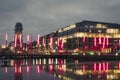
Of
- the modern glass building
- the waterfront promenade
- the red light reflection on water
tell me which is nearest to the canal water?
the red light reflection on water

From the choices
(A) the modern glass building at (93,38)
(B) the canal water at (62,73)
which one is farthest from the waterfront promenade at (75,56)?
(B) the canal water at (62,73)

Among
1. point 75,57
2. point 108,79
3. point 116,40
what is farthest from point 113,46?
point 108,79

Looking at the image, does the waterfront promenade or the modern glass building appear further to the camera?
the modern glass building

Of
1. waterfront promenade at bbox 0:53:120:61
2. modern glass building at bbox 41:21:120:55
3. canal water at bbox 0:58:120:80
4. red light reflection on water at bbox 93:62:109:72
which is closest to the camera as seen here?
canal water at bbox 0:58:120:80

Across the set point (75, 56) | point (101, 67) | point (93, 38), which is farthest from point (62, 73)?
point (93, 38)

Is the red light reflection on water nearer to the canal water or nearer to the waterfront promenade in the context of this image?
the canal water

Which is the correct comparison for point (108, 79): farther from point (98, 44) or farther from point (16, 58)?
point (98, 44)

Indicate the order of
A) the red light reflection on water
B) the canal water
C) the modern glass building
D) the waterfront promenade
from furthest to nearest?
the modern glass building
the waterfront promenade
the red light reflection on water
the canal water

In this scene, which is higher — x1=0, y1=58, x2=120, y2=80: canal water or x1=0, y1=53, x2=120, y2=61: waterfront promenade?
x1=0, y1=58, x2=120, y2=80: canal water

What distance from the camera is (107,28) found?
19700 centimetres

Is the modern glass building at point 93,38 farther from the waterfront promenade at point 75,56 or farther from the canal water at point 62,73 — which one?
the canal water at point 62,73

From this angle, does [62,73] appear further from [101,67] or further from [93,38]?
[93,38]

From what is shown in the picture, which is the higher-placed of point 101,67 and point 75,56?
point 101,67

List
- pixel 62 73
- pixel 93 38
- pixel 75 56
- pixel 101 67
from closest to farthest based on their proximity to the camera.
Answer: pixel 62 73 → pixel 101 67 → pixel 75 56 → pixel 93 38
